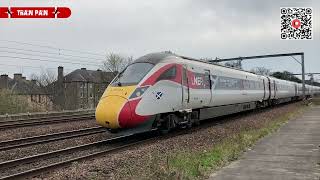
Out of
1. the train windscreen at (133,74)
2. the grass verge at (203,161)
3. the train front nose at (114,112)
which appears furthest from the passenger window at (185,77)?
the grass verge at (203,161)

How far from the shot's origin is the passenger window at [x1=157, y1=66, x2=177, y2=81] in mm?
14727

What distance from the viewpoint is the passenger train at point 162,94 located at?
13305 mm

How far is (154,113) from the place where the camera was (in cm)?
1412

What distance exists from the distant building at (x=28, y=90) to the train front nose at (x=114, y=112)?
24.8 metres

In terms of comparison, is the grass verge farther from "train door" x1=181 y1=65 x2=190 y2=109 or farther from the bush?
the bush

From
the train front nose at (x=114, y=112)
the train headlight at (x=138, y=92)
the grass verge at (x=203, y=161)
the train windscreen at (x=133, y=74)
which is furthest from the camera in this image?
the train windscreen at (x=133, y=74)

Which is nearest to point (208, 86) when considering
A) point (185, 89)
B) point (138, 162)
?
point (185, 89)

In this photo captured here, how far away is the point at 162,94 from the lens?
14.6 meters

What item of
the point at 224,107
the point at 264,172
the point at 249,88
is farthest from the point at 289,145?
the point at 249,88

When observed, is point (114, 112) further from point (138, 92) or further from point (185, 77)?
point (185, 77)

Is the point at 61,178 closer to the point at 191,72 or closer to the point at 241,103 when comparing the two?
the point at 191,72

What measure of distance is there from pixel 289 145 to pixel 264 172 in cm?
439

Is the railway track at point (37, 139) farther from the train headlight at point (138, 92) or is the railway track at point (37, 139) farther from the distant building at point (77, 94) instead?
the distant building at point (77, 94)

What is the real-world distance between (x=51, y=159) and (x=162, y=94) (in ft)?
16.0
